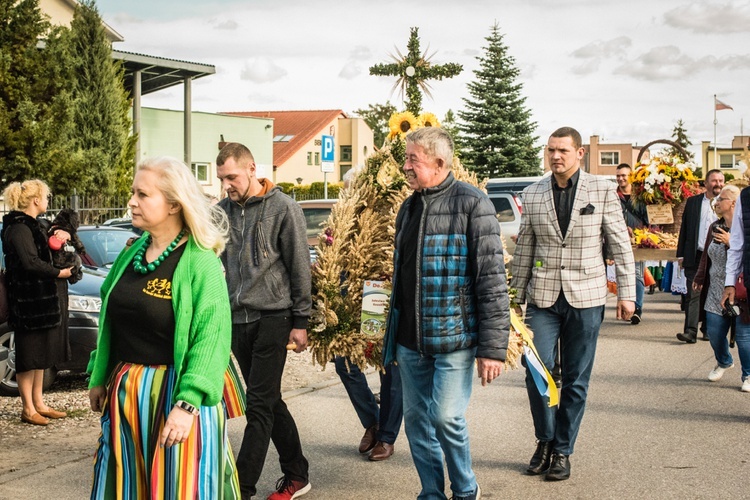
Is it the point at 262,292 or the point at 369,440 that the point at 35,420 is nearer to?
the point at 369,440

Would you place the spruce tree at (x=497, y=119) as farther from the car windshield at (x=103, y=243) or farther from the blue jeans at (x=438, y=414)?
the blue jeans at (x=438, y=414)

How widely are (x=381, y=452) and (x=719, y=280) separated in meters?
4.18

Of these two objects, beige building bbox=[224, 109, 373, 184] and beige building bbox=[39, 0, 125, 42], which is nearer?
beige building bbox=[39, 0, 125, 42]

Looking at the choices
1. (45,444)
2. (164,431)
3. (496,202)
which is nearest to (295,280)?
(164,431)

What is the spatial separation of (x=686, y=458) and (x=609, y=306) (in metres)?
10.0

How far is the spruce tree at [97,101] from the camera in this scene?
28703 millimetres

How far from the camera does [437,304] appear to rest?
15.4 feet

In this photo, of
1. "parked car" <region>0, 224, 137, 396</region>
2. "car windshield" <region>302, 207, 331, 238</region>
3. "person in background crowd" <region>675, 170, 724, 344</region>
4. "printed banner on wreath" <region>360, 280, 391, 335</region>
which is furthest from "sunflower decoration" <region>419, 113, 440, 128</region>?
"car windshield" <region>302, 207, 331, 238</region>

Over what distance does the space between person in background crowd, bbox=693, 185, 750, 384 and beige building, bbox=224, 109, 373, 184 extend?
52.1m

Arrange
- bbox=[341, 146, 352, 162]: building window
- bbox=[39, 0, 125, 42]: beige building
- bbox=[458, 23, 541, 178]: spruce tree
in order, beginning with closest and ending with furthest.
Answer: bbox=[39, 0, 125, 42]: beige building, bbox=[458, 23, 541, 178]: spruce tree, bbox=[341, 146, 352, 162]: building window

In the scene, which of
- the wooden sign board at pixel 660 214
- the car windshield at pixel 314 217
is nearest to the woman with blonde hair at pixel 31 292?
the car windshield at pixel 314 217

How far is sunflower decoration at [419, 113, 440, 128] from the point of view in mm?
6203

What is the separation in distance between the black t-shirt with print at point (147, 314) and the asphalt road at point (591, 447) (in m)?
2.18

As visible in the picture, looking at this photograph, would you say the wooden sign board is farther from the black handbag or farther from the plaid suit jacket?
the black handbag
